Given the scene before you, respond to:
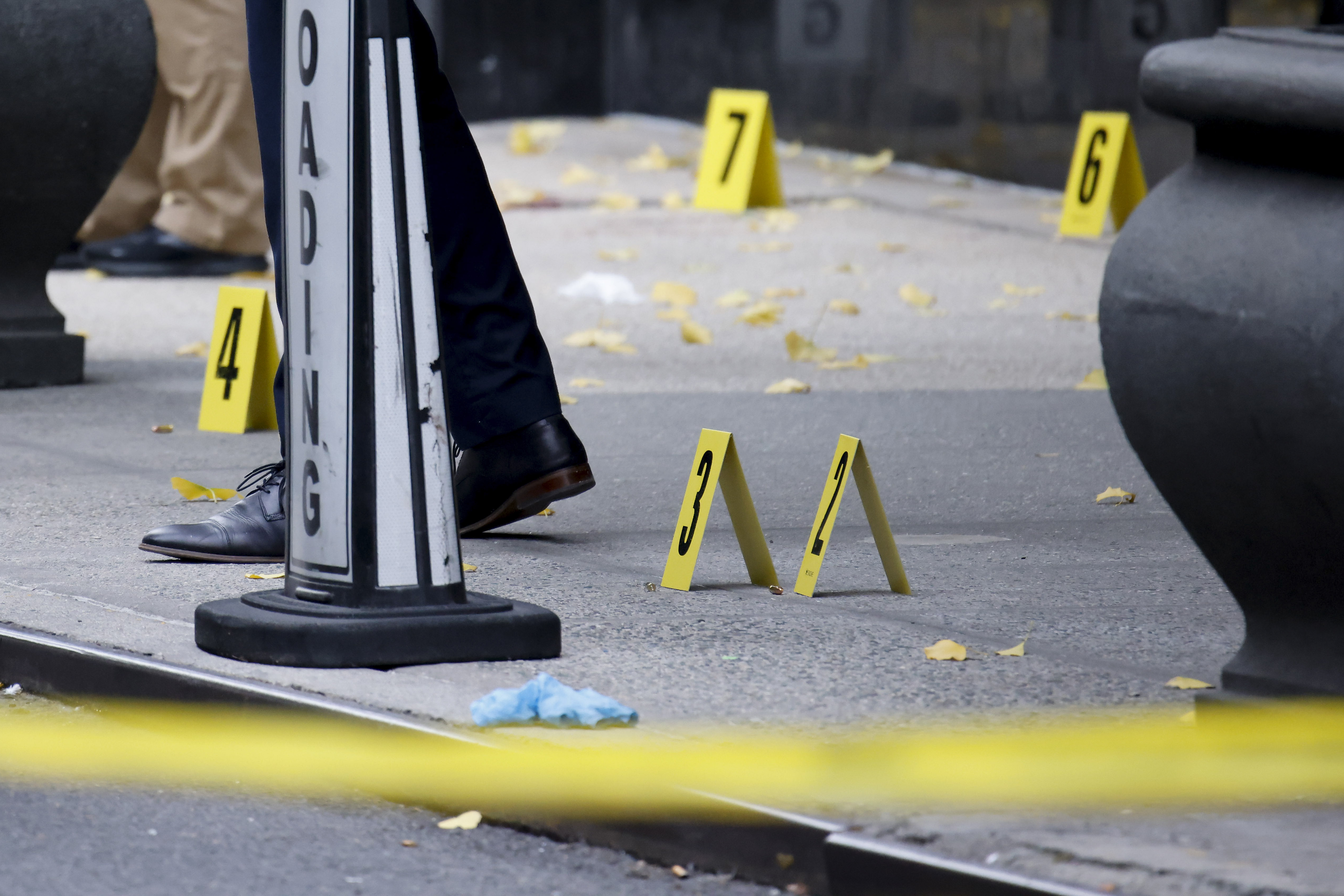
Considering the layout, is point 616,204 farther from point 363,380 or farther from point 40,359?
point 363,380

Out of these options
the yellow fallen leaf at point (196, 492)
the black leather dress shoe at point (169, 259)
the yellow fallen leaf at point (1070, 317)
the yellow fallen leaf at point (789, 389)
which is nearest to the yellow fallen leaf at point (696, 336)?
the yellow fallen leaf at point (789, 389)

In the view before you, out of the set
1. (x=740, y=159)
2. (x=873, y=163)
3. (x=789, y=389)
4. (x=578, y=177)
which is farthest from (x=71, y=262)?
(x=873, y=163)

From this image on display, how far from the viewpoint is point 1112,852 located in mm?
2418

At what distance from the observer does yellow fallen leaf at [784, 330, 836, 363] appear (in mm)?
7117

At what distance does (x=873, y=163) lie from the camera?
42.3ft

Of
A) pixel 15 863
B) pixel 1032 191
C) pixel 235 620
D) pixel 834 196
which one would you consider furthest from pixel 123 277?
pixel 15 863

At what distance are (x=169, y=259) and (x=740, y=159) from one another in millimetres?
3271

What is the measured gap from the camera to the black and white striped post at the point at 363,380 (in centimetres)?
320

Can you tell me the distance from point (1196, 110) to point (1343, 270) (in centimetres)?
29

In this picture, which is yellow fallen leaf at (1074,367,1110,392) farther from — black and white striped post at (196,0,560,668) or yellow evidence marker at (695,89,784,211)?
yellow evidence marker at (695,89,784,211)

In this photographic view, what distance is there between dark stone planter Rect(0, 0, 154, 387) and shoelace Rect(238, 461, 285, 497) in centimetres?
223

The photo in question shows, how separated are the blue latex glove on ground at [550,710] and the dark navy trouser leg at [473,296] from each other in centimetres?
125

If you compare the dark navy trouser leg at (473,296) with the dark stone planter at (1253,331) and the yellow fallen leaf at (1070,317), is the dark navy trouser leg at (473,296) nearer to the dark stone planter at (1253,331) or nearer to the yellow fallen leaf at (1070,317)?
the dark stone planter at (1253,331)

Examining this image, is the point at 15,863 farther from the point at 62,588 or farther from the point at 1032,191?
the point at 1032,191
